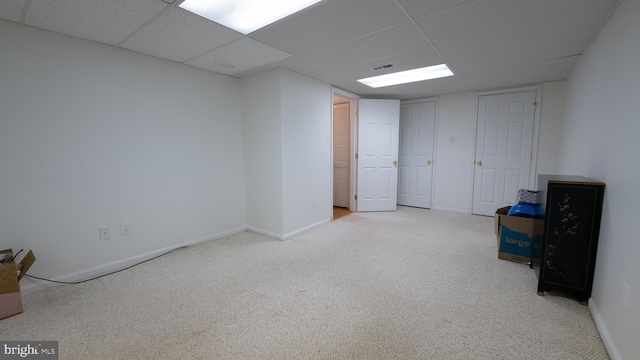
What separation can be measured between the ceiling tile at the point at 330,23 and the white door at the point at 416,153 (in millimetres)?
3176

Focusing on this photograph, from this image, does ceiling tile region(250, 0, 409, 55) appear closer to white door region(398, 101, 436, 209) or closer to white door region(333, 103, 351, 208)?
white door region(333, 103, 351, 208)

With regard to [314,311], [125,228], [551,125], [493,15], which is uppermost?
[493,15]

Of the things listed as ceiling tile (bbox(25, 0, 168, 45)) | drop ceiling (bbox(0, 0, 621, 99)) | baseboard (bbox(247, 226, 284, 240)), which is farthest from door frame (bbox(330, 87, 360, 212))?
ceiling tile (bbox(25, 0, 168, 45))

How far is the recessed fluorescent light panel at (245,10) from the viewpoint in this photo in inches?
71.0

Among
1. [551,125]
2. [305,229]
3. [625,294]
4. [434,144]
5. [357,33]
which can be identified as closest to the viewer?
[625,294]

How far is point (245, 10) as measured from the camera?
192cm

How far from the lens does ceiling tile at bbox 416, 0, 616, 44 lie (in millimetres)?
1726

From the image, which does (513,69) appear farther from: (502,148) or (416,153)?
(416,153)

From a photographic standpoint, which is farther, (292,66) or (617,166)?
(292,66)

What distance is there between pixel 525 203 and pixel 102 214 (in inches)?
172

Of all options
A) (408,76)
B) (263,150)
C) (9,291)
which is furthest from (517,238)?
(9,291)

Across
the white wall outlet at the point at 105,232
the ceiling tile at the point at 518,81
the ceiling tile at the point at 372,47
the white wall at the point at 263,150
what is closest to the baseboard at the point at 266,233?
the white wall at the point at 263,150

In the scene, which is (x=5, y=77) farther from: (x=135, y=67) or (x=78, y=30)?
(x=135, y=67)

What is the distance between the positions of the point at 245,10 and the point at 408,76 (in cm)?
257
